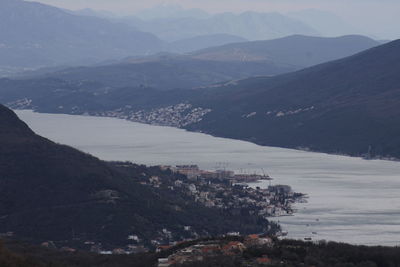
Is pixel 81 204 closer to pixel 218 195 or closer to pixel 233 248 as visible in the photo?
pixel 218 195

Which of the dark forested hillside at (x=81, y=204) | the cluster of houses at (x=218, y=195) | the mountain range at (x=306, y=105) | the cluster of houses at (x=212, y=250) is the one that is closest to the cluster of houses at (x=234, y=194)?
the cluster of houses at (x=218, y=195)

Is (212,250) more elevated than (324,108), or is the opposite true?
(324,108)

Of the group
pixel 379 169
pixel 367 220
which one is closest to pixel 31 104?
pixel 379 169

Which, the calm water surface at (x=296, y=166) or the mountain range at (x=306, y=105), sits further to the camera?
the mountain range at (x=306, y=105)

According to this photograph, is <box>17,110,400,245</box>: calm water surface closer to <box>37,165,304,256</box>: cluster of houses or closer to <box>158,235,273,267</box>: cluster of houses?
<box>37,165,304,256</box>: cluster of houses

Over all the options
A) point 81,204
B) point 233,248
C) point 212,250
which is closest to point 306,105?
point 81,204

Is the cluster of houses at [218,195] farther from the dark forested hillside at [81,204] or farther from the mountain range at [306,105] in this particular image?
the mountain range at [306,105]
